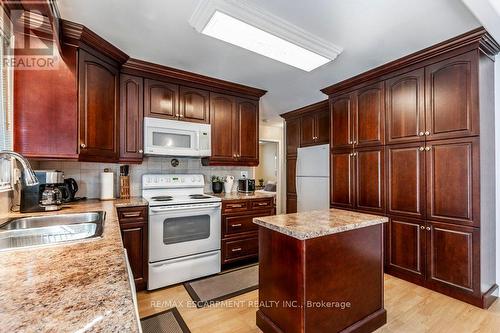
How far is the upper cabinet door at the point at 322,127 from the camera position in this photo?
389 cm

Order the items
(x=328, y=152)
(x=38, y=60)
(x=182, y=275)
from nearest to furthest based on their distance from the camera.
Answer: (x=38, y=60)
(x=182, y=275)
(x=328, y=152)

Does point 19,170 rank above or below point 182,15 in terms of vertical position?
below

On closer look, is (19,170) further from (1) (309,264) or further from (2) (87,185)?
(1) (309,264)

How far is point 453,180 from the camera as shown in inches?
87.1

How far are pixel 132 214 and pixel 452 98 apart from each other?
3.21 metres

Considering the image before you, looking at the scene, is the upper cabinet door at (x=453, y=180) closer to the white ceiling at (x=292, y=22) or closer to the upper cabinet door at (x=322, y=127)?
the white ceiling at (x=292, y=22)

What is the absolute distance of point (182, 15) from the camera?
1.83 metres

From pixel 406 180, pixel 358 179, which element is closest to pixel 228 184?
pixel 358 179

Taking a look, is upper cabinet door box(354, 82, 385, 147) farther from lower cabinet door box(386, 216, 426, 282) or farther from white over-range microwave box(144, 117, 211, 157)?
white over-range microwave box(144, 117, 211, 157)

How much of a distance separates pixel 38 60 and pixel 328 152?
3.32 m

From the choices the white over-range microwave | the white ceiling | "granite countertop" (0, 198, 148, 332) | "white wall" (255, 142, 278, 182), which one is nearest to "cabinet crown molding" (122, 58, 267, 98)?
the white ceiling

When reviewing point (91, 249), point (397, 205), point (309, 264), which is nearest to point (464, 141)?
point (397, 205)

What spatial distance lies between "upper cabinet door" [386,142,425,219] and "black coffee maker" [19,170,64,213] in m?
3.23

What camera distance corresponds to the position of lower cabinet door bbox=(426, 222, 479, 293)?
82.6 inches
